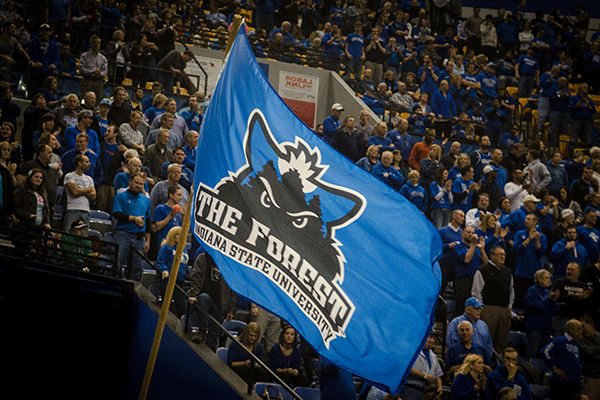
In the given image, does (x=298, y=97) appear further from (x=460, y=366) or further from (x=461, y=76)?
(x=460, y=366)

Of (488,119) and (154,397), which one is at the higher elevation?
(488,119)

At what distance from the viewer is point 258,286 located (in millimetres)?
4762

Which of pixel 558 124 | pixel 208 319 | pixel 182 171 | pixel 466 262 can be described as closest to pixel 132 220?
pixel 208 319

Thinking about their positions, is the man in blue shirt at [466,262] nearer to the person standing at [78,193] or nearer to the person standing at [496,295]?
the person standing at [496,295]

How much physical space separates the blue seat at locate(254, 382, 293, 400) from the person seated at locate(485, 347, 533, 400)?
2317 millimetres

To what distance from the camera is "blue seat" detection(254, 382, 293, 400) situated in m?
7.82

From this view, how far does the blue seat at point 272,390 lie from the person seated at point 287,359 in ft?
1.04

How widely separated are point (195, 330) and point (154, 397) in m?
1.07

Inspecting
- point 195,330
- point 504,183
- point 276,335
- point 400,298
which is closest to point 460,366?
point 276,335

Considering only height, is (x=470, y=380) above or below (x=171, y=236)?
below

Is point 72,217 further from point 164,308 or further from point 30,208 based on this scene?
point 164,308

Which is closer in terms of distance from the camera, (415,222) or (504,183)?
(415,222)

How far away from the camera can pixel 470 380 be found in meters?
8.27

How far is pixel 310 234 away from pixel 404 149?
941 centimetres
